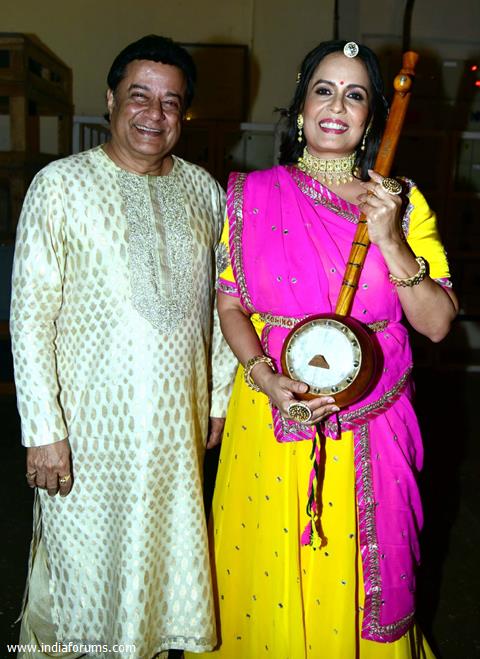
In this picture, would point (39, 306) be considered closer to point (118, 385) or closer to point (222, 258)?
point (118, 385)

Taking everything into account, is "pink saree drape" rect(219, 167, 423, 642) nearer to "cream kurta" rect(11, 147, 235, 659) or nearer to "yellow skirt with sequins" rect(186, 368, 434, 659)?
"yellow skirt with sequins" rect(186, 368, 434, 659)

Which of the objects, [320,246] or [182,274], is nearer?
[320,246]

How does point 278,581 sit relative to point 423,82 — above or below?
below

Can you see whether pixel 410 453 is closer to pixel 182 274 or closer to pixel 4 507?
pixel 182 274

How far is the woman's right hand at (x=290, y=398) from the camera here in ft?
4.43

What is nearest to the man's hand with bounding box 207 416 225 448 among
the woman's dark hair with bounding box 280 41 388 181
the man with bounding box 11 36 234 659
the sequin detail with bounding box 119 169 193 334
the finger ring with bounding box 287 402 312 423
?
the man with bounding box 11 36 234 659

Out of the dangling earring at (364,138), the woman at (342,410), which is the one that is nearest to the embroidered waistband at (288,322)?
the woman at (342,410)

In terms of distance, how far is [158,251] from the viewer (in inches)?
66.6

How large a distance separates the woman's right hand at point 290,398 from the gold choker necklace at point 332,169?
49cm

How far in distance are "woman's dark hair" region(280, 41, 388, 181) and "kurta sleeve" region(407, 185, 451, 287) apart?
150 mm

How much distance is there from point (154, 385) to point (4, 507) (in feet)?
5.93

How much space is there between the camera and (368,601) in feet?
5.16

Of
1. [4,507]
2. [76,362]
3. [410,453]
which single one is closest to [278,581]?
[410,453]

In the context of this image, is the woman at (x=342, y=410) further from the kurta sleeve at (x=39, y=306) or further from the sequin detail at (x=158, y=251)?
the kurta sleeve at (x=39, y=306)
